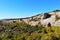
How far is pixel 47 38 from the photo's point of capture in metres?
29.5

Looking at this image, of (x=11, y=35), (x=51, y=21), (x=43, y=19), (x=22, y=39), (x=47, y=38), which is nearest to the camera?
(x=47, y=38)

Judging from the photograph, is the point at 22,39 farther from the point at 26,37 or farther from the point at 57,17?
the point at 57,17

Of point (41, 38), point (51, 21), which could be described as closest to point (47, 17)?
point (51, 21)

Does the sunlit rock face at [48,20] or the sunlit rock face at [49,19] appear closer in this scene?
the sunlit rock face at [49,19]

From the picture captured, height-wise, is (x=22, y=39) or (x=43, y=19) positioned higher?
(x=43, y=19)

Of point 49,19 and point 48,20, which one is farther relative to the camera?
point 49,19

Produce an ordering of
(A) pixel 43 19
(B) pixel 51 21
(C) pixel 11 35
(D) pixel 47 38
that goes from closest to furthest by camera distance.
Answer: (D) pixel 47 38, (C) pixel 11 35, (B) pixel 51 21, (A) pixel 43 19

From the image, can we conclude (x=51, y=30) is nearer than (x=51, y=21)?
Yes

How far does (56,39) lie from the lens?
97.7ft

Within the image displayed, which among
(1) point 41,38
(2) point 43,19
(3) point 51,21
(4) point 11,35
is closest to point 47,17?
(2) point 43,19

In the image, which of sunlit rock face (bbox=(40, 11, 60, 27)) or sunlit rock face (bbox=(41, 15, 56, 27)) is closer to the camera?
sunlit rock face (bbox=(40, 11, 60, 27))

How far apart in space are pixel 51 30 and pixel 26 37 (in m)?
6.53

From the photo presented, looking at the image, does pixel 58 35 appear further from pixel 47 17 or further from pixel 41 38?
pixel 47 17

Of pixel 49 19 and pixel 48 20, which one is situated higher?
pixel 49 19
